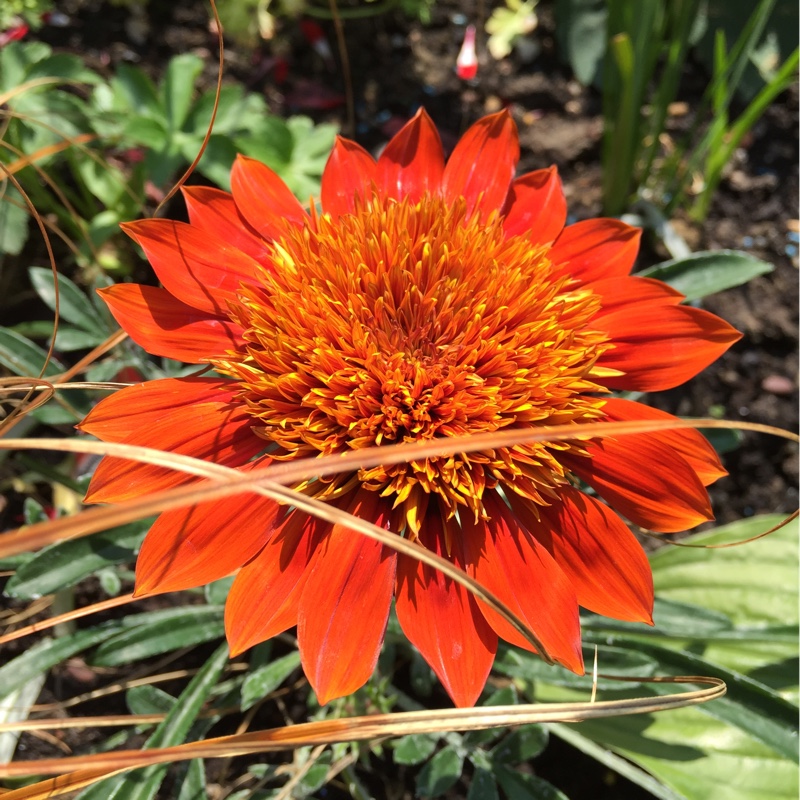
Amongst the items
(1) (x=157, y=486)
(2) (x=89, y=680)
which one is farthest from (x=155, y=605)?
(1) (x=157, y=486)

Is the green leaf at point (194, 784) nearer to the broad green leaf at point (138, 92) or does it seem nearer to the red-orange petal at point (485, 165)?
the red-orange petal at point (485, 165)

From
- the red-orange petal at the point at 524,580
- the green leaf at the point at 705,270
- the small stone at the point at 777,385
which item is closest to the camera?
the red-orange petal at the point at 524,580

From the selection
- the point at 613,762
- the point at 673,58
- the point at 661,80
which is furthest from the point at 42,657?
the point at 661,80

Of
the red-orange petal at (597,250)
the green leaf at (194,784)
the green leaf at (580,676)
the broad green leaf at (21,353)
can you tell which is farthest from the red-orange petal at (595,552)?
the broad green leaf at (21,353)

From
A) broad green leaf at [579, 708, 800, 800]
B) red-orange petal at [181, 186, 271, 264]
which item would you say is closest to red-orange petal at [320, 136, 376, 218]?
red-orange petal at [181, 186, 271, 264]

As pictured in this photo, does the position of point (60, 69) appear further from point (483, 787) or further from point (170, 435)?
point (483, 787)

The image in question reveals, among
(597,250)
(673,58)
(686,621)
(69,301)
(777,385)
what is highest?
(673,58)
